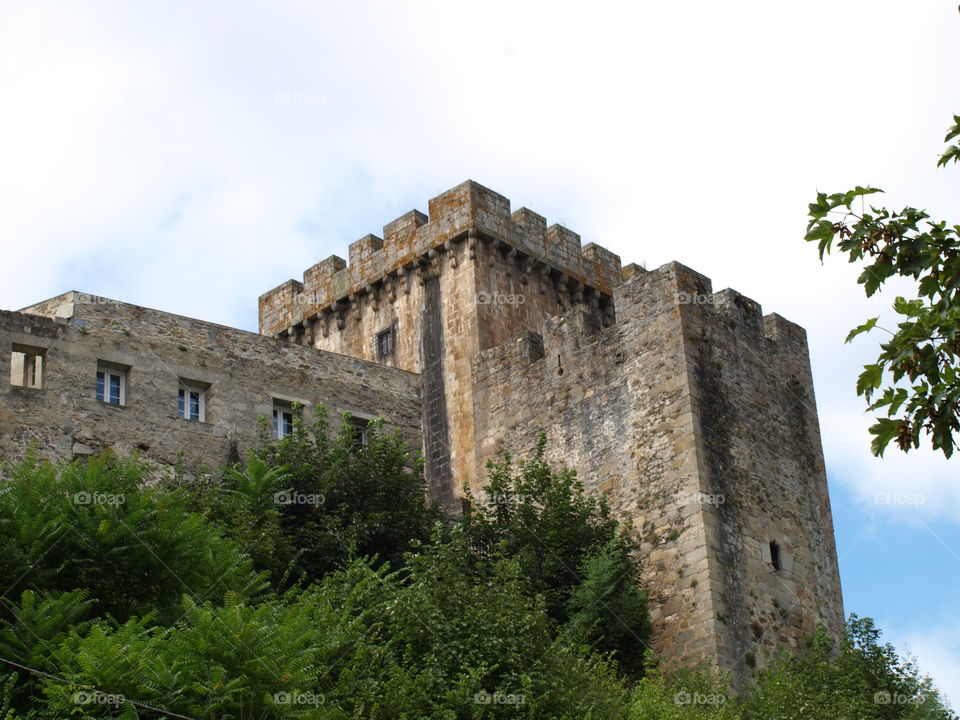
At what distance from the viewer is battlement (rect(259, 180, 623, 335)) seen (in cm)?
3384

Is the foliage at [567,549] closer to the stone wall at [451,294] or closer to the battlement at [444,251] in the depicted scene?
the stone wall at [451,294]

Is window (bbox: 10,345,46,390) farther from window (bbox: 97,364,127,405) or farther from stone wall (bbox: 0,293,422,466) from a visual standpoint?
window (bbox: 97,364,127,405)

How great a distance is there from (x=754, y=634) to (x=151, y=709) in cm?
1190

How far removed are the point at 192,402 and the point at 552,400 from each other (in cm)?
655

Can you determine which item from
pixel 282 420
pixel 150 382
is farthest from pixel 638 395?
pixel 150 382

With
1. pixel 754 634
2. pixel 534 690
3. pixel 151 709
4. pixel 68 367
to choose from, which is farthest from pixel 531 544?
pixel 151 709

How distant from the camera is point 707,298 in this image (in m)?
29.1

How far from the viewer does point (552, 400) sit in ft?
98.8

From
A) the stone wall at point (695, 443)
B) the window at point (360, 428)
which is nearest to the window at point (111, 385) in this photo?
the window at point (360, 428)

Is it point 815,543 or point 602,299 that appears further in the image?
point 602,299

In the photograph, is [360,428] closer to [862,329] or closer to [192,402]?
[192,402]

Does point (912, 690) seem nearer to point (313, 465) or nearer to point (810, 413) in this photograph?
point (810, 413)

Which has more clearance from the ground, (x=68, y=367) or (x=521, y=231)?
(x=521, y=231)

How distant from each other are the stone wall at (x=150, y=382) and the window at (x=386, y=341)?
291cm
